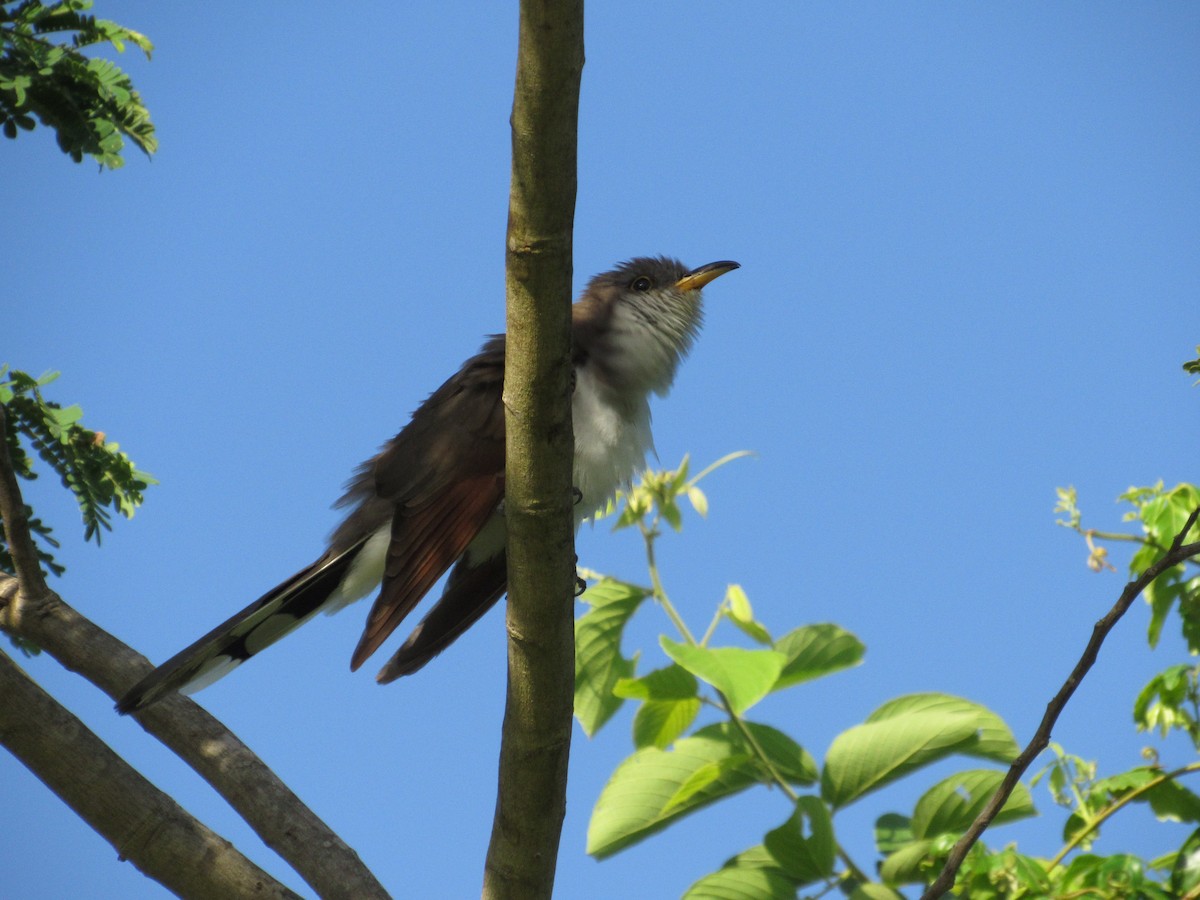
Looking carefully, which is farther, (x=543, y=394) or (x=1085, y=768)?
(x=1085, y=768)

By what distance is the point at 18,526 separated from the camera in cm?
278

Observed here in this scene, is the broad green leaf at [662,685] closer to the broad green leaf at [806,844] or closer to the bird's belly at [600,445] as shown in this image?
the broad green leaf at [806,844]

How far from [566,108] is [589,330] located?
2.01m

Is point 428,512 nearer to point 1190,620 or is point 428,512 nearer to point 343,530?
point 343,530

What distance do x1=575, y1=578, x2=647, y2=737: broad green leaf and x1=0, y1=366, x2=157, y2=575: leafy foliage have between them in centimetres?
127

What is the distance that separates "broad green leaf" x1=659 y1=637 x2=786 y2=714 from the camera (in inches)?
92.9

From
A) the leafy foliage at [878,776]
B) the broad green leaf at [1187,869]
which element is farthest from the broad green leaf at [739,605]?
the broad green leaf at [1187,869]

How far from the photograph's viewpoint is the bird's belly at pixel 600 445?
361 cm

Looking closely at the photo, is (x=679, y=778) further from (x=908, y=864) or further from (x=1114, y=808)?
(x=1114, y=808)

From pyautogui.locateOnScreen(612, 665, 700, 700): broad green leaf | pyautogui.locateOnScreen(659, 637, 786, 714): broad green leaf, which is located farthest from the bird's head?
pyautogui.locateOnScreen(659, 637, 786, 714): broad green leaf

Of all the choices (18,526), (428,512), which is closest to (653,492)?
(428,512)

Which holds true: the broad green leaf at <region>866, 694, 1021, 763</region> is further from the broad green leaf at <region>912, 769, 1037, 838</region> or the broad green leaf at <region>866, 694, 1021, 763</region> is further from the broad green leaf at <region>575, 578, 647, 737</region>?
the broad green leaf at <region>575, 578, 647, 737</region>

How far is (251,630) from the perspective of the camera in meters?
3.13

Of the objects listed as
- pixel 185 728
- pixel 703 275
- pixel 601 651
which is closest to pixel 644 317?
pixel 703 275
